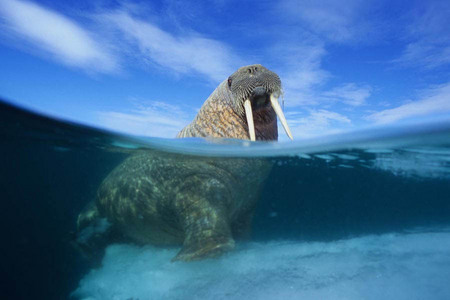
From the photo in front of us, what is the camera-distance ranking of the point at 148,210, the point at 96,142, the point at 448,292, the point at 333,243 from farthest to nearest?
the point at 333,243 < the point at 96,142 < the point at 448,292 < the point at 148,210

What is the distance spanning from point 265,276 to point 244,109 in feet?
10.1

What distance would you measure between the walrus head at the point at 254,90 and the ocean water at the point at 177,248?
31.4 inches

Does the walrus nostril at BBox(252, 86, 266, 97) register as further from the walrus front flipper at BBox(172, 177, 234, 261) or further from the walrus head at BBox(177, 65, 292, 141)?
the walrus front flipper at BBox(172, 177, 234, 261)

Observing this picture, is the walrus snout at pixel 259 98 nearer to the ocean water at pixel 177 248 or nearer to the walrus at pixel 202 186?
the walrus at pixel 202 186

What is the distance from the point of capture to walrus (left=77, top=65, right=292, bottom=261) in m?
4.36

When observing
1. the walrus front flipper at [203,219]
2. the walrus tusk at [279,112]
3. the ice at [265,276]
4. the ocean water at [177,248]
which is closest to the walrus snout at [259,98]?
the walrus tusk at [279,112]

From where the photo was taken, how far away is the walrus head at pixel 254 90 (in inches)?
195

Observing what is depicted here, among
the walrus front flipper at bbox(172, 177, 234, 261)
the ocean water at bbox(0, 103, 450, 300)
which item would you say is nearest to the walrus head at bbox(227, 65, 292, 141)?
the ocean water at bbox(0, 103, 450, 300)

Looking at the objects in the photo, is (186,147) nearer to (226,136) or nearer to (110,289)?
(226,136)

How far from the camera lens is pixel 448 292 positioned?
5188 mm

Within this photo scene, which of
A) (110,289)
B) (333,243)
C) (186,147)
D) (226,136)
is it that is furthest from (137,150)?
(333,243)

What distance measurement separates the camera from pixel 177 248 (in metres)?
5.19

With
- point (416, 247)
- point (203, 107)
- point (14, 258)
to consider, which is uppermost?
point (203, 107)

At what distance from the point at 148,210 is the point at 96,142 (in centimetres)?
306
